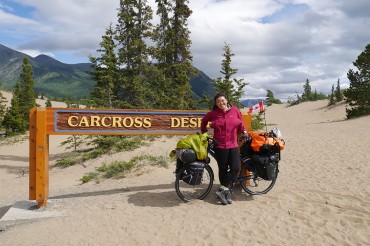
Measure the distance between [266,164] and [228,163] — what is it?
0.93 meters

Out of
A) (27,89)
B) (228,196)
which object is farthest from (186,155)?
(27,89)

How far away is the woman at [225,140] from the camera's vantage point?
21.7 ft

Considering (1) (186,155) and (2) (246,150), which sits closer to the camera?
(1) (186,155)

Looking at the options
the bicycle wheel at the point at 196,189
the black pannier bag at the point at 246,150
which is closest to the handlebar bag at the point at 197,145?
the bicycle wheel at the point at 196,189

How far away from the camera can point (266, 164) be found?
704cm

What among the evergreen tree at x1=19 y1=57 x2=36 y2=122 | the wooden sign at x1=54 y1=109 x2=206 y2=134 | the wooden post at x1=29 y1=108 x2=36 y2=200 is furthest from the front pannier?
the evergreen tree at x1=19 y1=57 x2=36 y2=122

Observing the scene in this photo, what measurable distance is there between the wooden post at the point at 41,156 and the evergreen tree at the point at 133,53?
17.4 metres

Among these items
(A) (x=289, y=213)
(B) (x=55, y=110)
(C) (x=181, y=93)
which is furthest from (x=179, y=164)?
(C) (x=181, y=93)

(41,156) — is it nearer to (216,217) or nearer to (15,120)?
(216,217)

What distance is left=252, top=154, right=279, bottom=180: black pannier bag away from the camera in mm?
7020

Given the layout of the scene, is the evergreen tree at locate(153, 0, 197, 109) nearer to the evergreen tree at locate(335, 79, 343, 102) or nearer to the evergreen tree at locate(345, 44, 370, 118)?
the evergreen tree at locate(345, 44, 370, 118)

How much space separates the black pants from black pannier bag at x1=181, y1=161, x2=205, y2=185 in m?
0.42

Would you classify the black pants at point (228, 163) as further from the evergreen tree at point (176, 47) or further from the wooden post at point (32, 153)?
the evergreen tree at point (176, 47)

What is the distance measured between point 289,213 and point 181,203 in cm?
227
